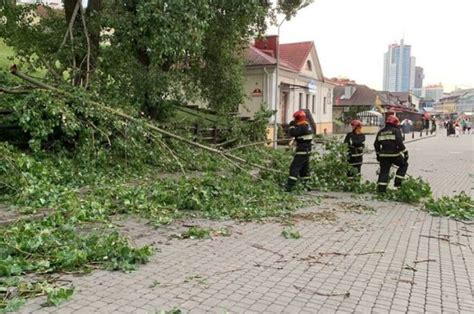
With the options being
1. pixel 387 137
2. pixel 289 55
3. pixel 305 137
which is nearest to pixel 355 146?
pixel 387 137

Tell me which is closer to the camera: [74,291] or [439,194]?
[74,291]

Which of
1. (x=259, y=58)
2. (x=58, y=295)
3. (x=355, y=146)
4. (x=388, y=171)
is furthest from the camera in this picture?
(x=259, y=58)

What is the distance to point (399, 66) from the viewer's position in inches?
5714

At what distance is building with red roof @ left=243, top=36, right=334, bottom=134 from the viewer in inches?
1141

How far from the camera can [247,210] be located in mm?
7824

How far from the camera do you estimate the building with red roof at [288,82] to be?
2897 centimetres

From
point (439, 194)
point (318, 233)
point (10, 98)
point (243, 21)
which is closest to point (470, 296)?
point (318, 233)

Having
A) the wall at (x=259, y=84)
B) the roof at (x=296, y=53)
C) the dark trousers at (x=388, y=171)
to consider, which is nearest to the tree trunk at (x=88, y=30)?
the dark trousers at (x=388, y=171)

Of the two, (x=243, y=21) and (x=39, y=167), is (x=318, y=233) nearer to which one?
(x=39, y=167)

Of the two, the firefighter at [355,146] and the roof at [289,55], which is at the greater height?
the roof at [289,55]

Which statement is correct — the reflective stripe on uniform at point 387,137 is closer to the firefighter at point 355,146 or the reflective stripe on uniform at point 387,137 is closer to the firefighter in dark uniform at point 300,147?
the firefighter at point 355,146

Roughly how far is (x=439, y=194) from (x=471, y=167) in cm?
825

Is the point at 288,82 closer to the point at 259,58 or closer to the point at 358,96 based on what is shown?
the point at 259,58

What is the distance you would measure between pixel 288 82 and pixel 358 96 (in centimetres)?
3129
